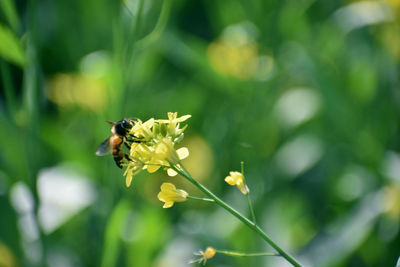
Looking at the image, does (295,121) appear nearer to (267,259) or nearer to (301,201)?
(301,201)

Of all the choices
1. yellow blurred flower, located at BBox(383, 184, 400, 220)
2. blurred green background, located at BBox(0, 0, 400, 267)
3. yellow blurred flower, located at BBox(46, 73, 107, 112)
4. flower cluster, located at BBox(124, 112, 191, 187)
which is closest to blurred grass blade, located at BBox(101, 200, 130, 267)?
blurred green background, located at BBox(0, 0, 400, 267)

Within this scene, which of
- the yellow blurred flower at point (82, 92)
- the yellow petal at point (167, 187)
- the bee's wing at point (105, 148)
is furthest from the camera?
the yellow blurred flower at point (82, 92)

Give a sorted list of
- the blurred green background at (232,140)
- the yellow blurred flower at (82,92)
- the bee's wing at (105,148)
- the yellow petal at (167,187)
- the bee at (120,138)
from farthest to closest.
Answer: the yellow blurred flower at (82,92), the blurred green background at (232,140), the bee's wing at (105,148), the bee at (120,138), the yellow petal at (167,187)

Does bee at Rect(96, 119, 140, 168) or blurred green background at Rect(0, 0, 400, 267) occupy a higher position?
blurred green background at Rect(0, 0, 400, 267)

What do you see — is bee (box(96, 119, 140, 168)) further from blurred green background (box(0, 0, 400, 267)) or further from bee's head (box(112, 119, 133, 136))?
blurred green background (box(0, 0, 400, 267))

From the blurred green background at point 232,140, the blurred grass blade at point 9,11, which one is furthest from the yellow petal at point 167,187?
the blurred grass blade at point 9,11

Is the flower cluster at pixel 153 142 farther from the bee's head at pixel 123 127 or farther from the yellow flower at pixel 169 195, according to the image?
the bee's head at pixel 123 127

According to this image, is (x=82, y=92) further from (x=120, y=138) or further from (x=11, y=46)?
(x=120, y=138)

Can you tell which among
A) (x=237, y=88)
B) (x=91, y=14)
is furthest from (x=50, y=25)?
(x=237, y=88)
